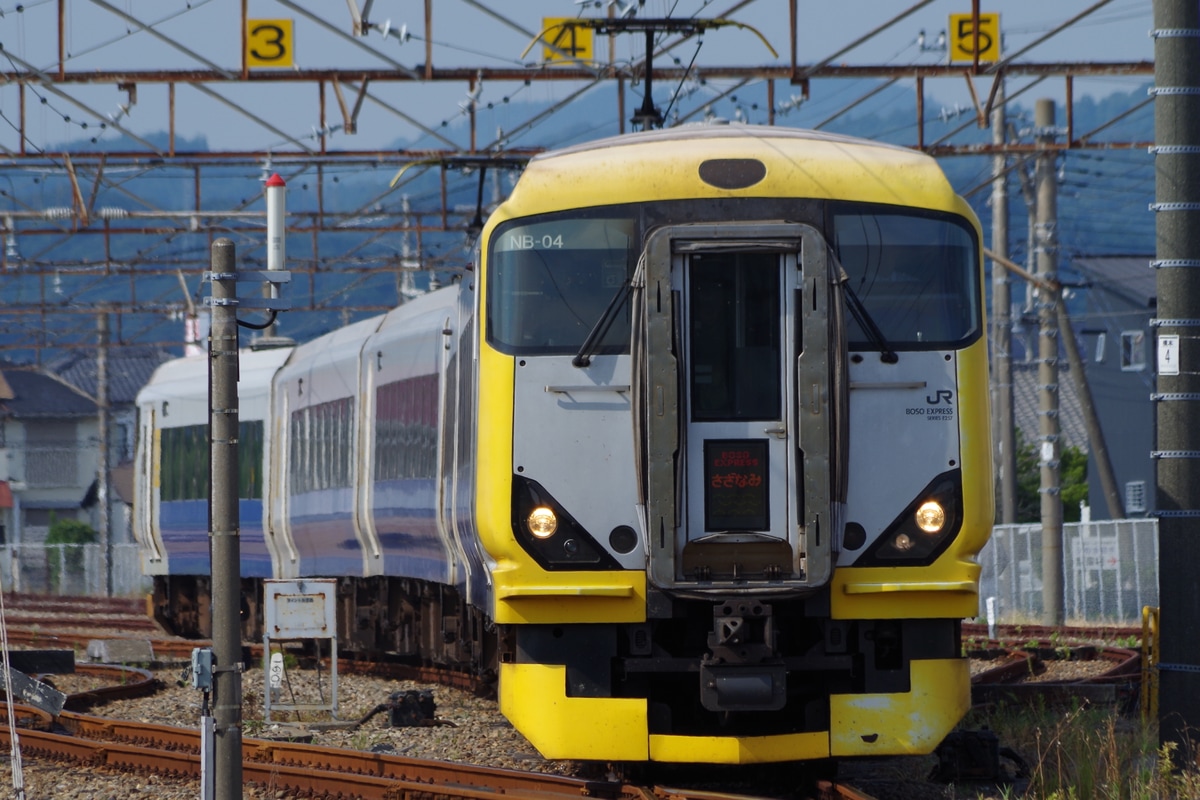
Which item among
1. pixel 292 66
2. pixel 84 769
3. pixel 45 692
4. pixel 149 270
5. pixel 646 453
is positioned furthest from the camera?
pixel 149 270

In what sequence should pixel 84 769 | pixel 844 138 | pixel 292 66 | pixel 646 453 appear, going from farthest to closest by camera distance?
pixel 292 66 < pixel 84 769 < pixel 844 138 < pixel 646 453

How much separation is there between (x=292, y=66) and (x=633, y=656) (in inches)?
449

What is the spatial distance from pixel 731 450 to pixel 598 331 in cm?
86

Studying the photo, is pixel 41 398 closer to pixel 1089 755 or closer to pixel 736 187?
pixel 736 187

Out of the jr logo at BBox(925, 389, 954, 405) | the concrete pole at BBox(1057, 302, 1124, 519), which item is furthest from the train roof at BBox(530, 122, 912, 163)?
the concrete pole at BBox(1057, 302, 1124, 519)

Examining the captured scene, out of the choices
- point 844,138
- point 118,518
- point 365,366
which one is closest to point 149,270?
point 365,366

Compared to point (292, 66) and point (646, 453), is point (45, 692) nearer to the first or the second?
point (646, 453)

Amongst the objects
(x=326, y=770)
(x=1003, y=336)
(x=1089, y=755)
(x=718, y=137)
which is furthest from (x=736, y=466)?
(x=1003, y=336)

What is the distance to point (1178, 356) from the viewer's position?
9492 millimetres

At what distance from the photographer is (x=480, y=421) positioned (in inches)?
349

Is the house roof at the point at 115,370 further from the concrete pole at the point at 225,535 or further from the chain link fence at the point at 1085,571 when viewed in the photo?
the concrete pole at the point at 225,535

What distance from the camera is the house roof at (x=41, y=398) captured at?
211 feet

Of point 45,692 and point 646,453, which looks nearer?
point 646,453

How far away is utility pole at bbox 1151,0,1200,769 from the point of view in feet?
31.0
